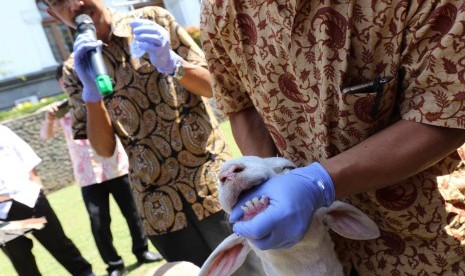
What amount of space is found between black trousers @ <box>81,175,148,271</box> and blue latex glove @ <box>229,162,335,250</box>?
3.43 m

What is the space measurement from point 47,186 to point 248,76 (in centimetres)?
899

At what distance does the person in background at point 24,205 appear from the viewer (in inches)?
145

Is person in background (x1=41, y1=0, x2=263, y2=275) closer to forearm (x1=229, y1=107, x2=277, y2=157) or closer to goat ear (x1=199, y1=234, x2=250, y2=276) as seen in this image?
forearm (x1=229, y1=107, x2=277, y2=157)

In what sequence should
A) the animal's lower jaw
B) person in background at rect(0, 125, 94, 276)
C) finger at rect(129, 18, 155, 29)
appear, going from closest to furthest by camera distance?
the animal's lower jaw → finger at rect(129, 18, 155, 29) → person in background at rect(0, 125, 94, 276)

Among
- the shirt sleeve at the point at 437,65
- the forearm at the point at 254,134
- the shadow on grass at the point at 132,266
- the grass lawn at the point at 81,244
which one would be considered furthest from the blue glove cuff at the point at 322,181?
the shadow on grass at the point at 132,266

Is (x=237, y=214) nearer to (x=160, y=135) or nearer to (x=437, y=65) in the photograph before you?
(x=437, y=65)

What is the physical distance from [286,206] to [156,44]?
4.26 ft

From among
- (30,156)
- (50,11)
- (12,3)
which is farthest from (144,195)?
(12,3)

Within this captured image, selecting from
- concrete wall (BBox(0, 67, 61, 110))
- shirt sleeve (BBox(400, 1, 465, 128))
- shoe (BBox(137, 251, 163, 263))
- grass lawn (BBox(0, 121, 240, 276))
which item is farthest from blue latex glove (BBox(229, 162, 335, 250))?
concrete wall (BBox(0, 67, 61, 110))

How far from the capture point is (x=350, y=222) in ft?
4.08

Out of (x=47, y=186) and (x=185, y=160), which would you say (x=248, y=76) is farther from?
(x=47, y=186)

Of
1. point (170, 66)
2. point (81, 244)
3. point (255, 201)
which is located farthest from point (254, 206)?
point (81, 244)

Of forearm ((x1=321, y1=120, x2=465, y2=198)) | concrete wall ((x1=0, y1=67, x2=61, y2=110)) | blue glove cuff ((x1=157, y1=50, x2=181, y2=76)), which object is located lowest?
concrete wall ((x1=0, y1=67, x2=61, y2=110))

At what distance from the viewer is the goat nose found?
3.60 ft
